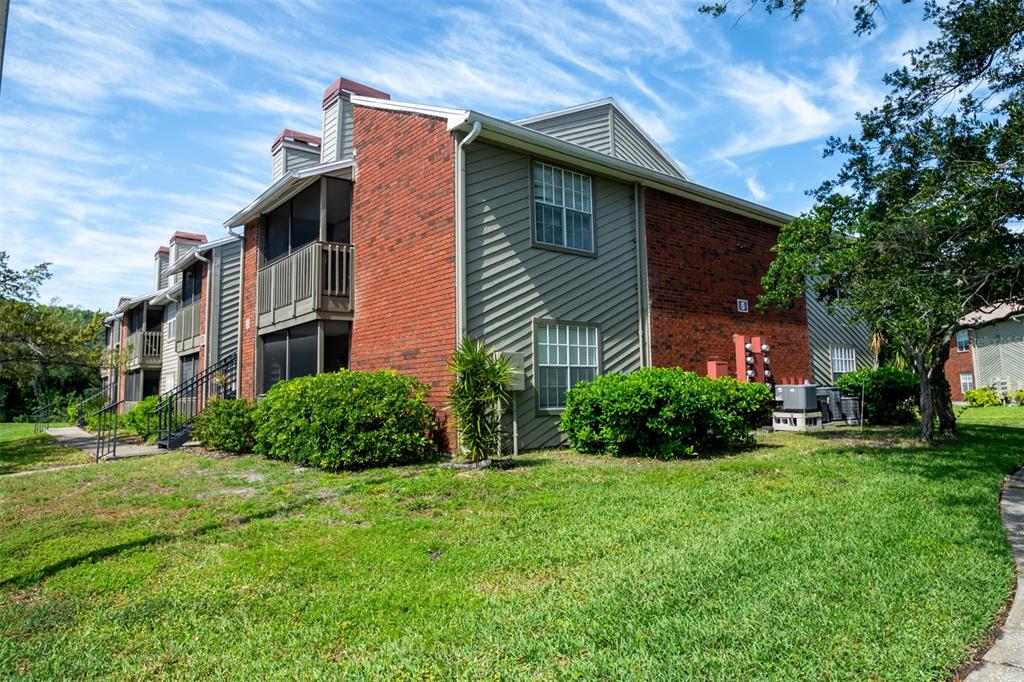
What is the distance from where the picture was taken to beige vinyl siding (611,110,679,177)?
47.2ft

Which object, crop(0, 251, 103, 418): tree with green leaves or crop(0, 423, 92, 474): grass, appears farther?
crop(0, 251, 103, 418): tree with green leaves

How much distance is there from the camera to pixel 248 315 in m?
15.9

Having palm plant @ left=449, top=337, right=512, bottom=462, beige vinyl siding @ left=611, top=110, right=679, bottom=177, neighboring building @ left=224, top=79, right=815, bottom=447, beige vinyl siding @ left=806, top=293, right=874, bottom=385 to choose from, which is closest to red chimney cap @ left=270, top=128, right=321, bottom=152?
neighboring building @ left=224, top=79, right=815, bottom=447

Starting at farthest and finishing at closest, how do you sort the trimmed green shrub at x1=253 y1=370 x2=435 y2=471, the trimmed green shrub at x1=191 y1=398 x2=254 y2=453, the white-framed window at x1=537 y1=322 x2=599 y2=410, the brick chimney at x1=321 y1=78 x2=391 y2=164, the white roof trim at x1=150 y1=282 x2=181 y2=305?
the white roof trim at x1=150 y1=282 x2=181 y2=305, the brick chimney at x1=321 y1=78 x2=391 y2=164, the trimmed green shrub at x1=191 y1=398 x2=254 y2=453, the white-framed window at x1=537 y1=322 x2=599 y2=410, the trimmed green shrub at x1=253 y1=370 x2=435 y2=471

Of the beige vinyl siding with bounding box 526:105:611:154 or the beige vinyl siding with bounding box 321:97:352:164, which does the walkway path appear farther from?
the beige vinyl siding with bounding box 321:97:352:164

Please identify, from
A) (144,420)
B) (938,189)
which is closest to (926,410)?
Answer: (938,189)

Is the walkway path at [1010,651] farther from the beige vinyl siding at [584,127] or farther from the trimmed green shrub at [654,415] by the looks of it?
the beige vinyl siding at [584,127]

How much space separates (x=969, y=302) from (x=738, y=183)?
8.21m

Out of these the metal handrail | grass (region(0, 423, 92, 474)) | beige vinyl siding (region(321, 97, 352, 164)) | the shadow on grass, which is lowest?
the shadow on grass

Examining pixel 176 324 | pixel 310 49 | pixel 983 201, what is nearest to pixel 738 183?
pixel 983 201

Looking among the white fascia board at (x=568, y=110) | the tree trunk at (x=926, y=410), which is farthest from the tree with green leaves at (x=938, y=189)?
the white fascia board at (x=568, y=110)

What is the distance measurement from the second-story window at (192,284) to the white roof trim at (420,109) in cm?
1066

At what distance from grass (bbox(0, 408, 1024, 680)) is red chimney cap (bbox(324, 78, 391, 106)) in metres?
10.6

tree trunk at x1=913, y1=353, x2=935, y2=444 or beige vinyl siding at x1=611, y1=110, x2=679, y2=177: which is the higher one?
beige vinyl siding at x1=611, y1=110, x2=679, y2=177
